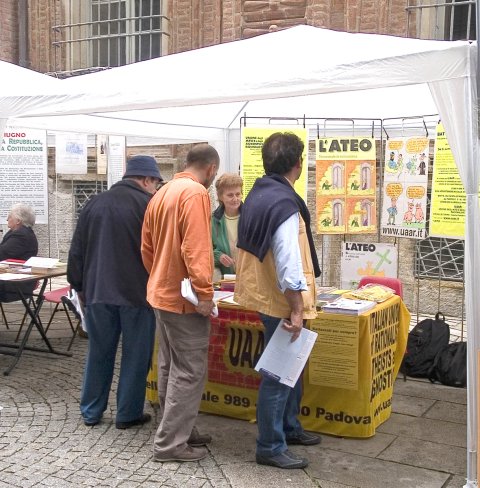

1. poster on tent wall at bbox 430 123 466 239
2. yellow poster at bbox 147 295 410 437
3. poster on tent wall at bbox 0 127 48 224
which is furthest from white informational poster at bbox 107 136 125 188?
yellow poster at bbox 147 295 410 437

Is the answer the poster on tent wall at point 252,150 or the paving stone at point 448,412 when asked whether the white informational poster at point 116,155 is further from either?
the paving stone at point 448,412

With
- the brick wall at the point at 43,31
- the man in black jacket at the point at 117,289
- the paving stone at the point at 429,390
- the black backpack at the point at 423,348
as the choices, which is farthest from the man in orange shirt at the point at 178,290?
the brick wall at the point at 43,31

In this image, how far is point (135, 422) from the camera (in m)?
4.35

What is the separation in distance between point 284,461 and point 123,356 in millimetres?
1208

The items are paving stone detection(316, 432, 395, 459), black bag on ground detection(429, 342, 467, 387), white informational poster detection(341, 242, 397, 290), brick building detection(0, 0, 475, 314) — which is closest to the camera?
paving stone detection(316, 432, 395, 459)

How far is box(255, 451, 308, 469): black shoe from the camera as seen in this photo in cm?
373

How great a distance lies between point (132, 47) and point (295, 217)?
799 cm

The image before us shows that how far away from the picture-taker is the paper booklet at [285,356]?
3.58m

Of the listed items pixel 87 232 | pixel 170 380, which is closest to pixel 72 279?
pixel 87 232

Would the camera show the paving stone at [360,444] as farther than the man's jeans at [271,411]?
Yes

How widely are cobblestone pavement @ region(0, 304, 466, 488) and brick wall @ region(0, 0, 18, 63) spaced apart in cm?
779

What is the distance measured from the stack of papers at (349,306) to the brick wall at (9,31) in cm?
897

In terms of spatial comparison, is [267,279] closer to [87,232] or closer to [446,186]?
[87,232]

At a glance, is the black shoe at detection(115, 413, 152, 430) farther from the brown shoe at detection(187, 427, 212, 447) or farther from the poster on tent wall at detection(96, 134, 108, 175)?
the poster on tent wall at detection(96, 134, 108, 175)
